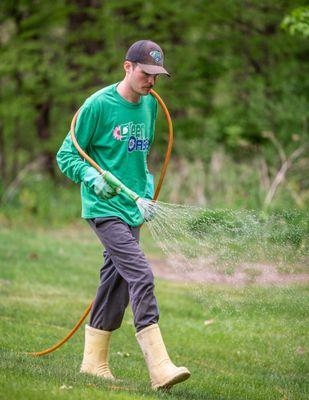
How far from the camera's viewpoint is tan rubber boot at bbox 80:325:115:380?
5.43 m

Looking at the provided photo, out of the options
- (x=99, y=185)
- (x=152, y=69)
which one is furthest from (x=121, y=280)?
(x=152, y=69)

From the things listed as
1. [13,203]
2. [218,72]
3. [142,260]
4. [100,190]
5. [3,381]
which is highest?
[218,72]

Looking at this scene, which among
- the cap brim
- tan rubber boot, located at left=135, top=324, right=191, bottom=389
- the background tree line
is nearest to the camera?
tan rubber boot, located at left=135, top=324, right=191, bottom=389

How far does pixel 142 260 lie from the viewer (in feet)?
16.2

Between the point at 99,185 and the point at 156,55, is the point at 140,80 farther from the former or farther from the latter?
the point at 99,185

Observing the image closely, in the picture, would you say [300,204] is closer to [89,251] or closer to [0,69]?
[89,251]

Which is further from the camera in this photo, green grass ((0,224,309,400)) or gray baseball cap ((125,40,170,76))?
gray baseball cap ((125,40,170,76))

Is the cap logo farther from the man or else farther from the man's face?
the man's face

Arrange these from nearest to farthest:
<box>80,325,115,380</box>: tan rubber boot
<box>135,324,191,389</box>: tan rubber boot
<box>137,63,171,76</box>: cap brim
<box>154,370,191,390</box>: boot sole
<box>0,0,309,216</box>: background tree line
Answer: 1. <box>154,370,191,390</box>: boot sole
2. <box>135,324,191,389</box>: tan rubber boot
3. <box>137,63,171,76</box>: cap brim
4. <box>80,325,115,380</box>: tan rubber boot
5. <box>0,0,309,216</box>: background tree line

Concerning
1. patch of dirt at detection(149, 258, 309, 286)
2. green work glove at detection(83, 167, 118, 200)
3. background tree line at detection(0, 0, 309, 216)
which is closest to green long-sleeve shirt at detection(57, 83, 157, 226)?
green work glove at detection(83, 167, 118, 200)

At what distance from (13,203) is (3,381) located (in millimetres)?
11365

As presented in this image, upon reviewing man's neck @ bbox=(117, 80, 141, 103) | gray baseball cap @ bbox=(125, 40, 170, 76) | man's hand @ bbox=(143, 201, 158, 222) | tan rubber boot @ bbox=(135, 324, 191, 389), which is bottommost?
tan rubber boot @ bbox=(135, 324, 191, 389)

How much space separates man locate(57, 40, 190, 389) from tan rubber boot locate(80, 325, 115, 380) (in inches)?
0.6

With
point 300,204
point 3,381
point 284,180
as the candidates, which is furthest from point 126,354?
point 284,180
